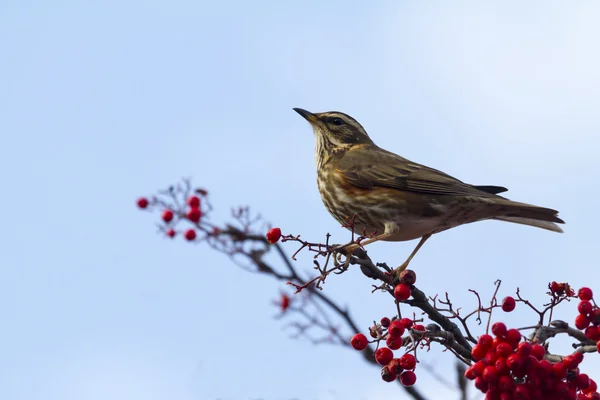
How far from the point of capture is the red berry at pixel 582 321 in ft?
10.5

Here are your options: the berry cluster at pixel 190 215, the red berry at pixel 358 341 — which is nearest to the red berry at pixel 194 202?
the berry cluster at pixel 190 215

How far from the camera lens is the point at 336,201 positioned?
6285mm

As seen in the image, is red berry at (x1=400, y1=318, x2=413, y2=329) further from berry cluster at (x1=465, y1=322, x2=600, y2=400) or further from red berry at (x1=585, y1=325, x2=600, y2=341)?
red berry at (x1=585, y1=325, x2=600, y2=341)

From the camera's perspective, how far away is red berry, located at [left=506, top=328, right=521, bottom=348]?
9.83 ft

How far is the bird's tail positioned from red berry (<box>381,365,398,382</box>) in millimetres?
2732

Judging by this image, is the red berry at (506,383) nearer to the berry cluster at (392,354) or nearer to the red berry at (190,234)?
the berry cluster at (392,354)

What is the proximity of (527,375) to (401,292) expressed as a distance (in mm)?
780

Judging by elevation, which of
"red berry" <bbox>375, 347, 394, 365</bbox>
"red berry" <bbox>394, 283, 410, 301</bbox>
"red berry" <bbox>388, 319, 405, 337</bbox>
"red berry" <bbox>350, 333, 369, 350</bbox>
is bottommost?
"red berry" <bbox>375, 347, 394, 365</bbox>

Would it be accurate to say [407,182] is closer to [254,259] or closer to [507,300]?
[254,259]

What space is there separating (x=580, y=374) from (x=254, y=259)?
2.87m

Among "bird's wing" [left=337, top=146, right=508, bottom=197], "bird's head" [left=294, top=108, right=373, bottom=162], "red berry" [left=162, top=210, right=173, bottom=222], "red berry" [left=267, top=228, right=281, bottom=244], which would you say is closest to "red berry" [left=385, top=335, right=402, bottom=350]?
"red berry" [left=267, top=228, right=281, bottom=244]

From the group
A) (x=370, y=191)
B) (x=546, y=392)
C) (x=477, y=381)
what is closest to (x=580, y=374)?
(x=546, y=392)

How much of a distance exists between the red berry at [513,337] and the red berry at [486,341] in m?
0.06

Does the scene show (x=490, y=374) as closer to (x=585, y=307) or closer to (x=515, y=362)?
(x=515, y=362)
